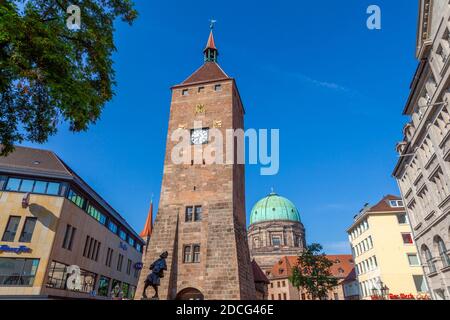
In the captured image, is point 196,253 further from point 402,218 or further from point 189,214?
point 402,218

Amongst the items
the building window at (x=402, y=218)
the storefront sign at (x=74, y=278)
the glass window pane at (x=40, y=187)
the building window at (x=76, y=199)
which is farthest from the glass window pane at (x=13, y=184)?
the building window at (x=402, y=218)

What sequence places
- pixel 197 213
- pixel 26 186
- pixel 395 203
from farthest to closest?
pixel 395 203
pixel 26 186
pixel 197 213

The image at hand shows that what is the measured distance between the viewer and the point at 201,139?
2884cm

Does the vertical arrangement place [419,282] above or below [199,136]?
below

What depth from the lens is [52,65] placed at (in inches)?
359

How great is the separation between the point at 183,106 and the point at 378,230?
110 feet

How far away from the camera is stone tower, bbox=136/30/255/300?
2259 cm

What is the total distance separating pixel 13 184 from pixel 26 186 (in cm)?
109

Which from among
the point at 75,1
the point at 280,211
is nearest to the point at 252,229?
the point at 280,211

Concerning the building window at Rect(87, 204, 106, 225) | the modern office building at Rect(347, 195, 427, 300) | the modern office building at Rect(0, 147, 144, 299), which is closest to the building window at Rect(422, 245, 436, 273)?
the modern office building at Rect(347, 195, 427, 300)

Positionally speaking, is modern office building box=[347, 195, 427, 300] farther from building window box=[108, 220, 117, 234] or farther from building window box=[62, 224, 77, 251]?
building window box=[62, 224, 77, 251]

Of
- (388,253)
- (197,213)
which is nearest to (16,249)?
(197,213)

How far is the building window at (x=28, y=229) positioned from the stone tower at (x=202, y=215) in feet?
38.9
